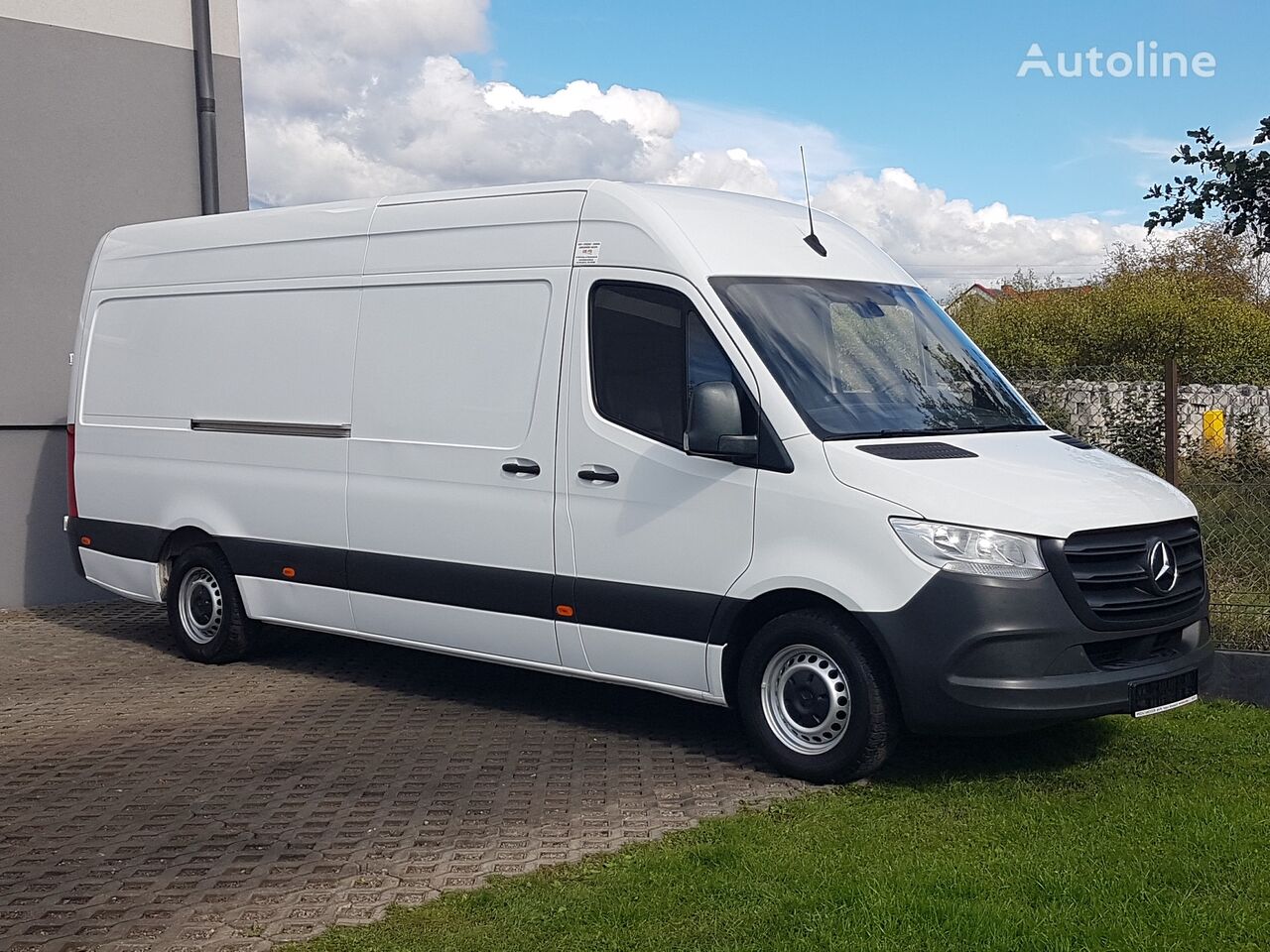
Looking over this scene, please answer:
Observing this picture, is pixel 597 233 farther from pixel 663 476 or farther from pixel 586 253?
pixel 663 476

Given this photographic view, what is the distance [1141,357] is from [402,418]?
18279mm

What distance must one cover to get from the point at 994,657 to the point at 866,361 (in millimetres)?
1654

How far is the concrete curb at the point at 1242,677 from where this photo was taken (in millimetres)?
7969

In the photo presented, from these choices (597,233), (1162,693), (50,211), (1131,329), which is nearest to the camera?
(1162,693)

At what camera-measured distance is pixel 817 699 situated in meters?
6.64

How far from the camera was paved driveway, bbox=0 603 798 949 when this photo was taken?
5305 millimetres

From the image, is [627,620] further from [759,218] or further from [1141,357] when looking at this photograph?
[1141,357]

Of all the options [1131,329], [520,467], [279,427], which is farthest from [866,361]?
[1131,329]

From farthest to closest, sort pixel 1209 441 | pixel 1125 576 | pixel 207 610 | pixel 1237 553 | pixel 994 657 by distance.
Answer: pixel 207 610
pixel 1209 441
pixel 1237 553
pixel 1125 576
pixel 994 657

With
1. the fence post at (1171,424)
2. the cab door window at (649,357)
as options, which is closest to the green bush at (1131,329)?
the fence post at (1171,424)

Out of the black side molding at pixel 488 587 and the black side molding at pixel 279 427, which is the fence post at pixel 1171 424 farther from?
Answer: the black side molding at pixel 279 427

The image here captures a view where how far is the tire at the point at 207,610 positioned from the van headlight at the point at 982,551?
16.1 feet

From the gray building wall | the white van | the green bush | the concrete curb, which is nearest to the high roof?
the white van

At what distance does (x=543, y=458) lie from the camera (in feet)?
24.5
